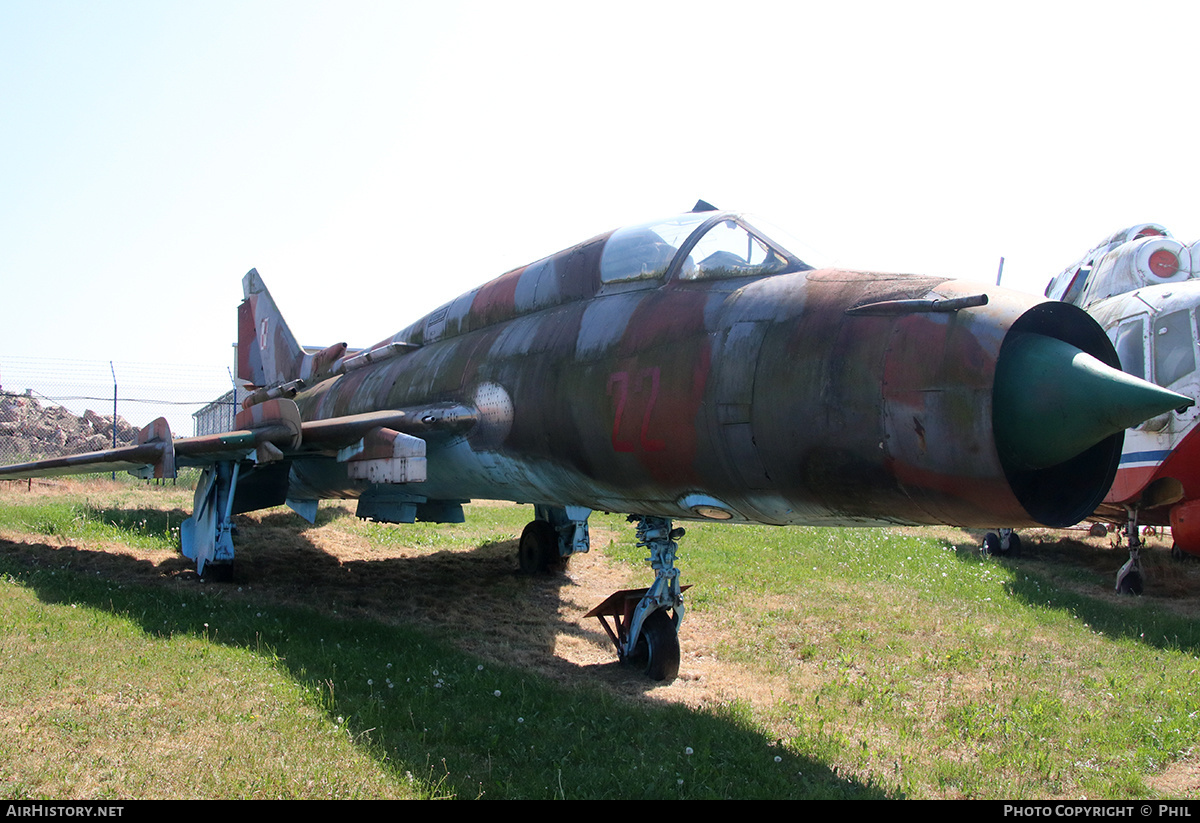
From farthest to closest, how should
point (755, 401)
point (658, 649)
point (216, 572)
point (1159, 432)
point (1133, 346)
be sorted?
point (1133, 346) → point (1159, 432) → point (216, 572) → point (658, 649) → point (755, 401)

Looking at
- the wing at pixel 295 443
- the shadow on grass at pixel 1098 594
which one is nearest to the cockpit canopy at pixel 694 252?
the wing at pixel 295 443

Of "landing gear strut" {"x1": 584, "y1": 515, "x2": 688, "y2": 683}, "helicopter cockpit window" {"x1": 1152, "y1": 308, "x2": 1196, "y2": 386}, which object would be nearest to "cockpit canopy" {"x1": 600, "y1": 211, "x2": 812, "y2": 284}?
"landing gear strut" {"x1": 584, "y1": 515, "x2": 688, "y2": 683}

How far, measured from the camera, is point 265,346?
1411cm

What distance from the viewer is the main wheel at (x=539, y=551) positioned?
1151cm

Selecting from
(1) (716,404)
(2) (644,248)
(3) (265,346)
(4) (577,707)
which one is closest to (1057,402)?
(1) (716,404)

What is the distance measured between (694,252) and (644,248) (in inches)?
22.0

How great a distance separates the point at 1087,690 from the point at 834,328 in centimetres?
448

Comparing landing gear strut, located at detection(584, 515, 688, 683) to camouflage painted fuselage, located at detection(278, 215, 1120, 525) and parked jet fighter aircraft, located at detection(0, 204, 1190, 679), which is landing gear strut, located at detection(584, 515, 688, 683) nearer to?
parked jet fighter aircraft, located at detection(0, 204, 1190, 679)

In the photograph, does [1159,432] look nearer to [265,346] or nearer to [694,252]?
[694,252]

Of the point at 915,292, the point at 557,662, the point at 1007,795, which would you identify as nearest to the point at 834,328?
the point at 915,292

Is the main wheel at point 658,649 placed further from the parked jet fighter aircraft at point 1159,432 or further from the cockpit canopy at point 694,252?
the parked jet fighter aircraft at point 1159,432

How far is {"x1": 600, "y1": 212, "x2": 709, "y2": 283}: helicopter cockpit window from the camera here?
233 inches

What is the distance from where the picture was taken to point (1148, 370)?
35.2 feet

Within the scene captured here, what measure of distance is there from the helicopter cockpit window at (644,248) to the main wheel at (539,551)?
19.8 ft
